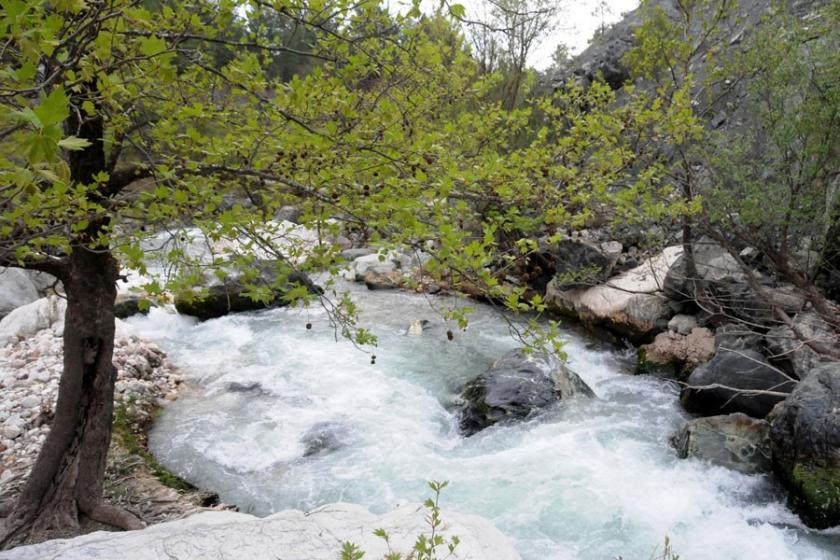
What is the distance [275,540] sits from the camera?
3730 millimetres

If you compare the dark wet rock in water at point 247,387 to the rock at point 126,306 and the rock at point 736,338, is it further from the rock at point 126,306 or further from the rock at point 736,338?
the rock at point 736,338

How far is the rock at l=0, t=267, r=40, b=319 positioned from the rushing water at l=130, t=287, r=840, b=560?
3406 mm

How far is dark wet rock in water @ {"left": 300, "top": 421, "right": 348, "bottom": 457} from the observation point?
7.45m

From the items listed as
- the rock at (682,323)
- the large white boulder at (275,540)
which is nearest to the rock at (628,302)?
the rock at (682,323)

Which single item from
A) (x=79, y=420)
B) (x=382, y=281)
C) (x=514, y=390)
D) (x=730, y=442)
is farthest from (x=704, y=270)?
(x=79, y=420)

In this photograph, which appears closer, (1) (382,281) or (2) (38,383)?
(2) (38,383)

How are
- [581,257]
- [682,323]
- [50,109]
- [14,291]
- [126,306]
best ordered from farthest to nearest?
1. [581,257]
2. [126,306]
3. [14,291]
4. [682,323]
5. [50,109]

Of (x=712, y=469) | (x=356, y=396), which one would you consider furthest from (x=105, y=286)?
(x=712, y=469)

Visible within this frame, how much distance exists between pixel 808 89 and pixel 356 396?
828 cm

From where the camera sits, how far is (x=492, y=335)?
1173cm

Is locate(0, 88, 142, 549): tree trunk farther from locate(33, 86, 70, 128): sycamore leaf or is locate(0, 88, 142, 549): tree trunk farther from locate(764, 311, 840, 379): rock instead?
locate(764, 311, 840, 379): rock

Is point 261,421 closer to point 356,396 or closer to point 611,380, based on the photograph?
point 356,396

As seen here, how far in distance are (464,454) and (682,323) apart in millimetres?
5502

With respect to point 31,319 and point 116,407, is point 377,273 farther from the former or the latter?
point 116,407
